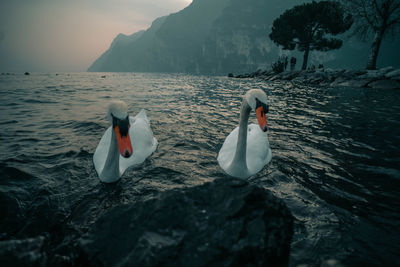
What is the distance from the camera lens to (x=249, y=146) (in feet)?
12.8

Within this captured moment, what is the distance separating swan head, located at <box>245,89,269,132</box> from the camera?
109 inches

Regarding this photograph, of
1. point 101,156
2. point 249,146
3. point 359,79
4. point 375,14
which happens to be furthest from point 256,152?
point 375,14

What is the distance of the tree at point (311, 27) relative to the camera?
32500mm

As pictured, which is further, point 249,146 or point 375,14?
point 375,14

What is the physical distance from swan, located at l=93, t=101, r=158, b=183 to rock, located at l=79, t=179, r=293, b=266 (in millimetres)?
766

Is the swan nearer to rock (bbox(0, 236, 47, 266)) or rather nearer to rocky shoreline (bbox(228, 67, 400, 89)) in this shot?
rock (bbox(0, 236, 47, 266))

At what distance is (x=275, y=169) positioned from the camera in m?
3.65

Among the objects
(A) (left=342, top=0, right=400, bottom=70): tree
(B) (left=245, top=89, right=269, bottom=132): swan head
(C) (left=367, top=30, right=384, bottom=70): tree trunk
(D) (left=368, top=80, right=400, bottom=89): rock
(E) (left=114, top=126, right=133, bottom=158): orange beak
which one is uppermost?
(A) (left=342, top=0, right=400, bottom=70): tree

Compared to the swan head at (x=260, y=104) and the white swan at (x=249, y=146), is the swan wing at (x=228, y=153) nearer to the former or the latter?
the white swan at (x=249, y=146)

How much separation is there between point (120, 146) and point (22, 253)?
1304 millimetres

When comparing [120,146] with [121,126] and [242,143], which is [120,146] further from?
[242,143]

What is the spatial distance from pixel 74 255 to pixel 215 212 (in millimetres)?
1201

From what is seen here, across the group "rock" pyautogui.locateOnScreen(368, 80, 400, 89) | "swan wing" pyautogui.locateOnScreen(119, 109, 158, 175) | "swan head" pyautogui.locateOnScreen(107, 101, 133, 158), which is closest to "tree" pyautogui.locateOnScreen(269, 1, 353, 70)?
"rock" pyautogui.locateOnScreen(368, 80, 400, 89)

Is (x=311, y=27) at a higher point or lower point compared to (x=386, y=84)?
higher
